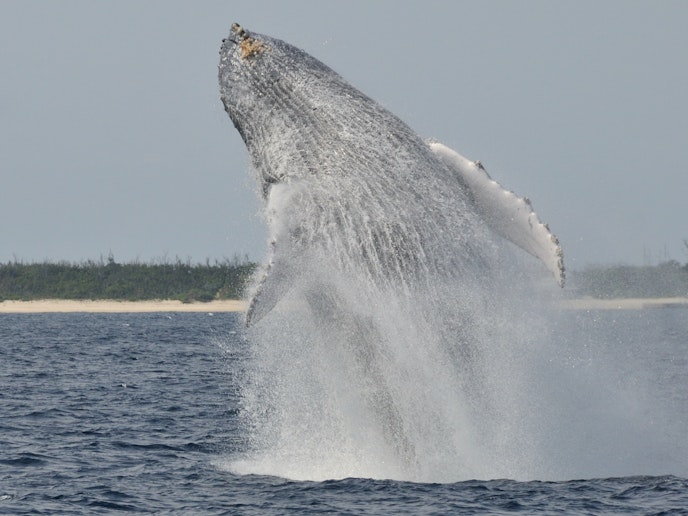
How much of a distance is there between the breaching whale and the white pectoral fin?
12 mm

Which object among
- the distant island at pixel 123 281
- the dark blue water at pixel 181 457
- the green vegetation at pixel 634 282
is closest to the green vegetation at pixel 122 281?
the distant island at pixel 123 281

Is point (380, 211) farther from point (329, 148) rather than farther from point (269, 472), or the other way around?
point (269, 472)

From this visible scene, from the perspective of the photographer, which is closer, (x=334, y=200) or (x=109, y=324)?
(x=334, y=200)

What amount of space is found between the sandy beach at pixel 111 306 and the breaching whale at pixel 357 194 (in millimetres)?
71301

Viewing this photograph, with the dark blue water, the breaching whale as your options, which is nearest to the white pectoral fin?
the breaching whale

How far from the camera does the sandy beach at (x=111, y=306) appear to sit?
281ft

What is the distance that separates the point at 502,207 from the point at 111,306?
7683 cm

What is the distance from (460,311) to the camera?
13.4 m

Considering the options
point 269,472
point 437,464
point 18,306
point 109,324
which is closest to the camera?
point 437,464

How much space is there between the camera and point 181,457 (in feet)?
57.8

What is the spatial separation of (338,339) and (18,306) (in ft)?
255

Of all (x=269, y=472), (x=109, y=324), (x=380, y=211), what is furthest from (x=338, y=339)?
(x=109, y=324)

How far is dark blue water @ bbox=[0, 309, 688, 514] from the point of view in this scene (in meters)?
13.4

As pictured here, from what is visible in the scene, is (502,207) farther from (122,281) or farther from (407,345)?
(122,281)
